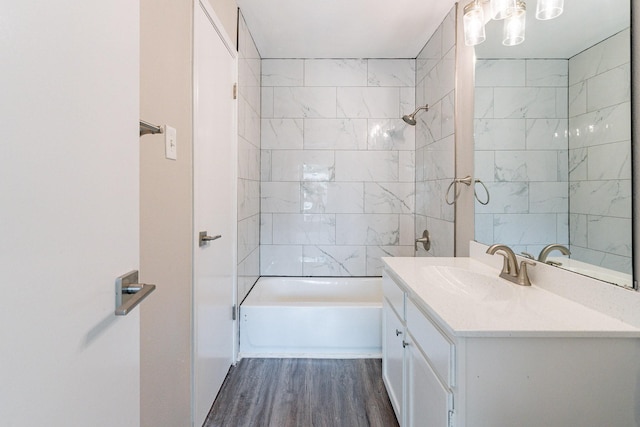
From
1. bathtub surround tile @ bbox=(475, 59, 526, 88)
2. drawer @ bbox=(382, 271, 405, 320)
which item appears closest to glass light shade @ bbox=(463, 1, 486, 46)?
bathtub surround tile @ bbox=(475, 59, 526, 88)

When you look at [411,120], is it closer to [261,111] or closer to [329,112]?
[329,112]

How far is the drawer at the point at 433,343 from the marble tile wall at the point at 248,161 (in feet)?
4.44

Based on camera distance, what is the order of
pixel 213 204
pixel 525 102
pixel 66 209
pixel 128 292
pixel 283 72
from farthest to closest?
pixel 283 72 < pixel 213 204 < pixel 525 102 < pixel 128 292 < pixel 66 209

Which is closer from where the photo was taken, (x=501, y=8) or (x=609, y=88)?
(x=609, y=88)

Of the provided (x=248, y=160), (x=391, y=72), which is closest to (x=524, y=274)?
(x=248, y=160)

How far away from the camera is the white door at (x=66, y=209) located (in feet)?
1.35

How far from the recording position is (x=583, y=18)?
43.8 inches

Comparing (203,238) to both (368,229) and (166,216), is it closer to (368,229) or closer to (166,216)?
(166,216)

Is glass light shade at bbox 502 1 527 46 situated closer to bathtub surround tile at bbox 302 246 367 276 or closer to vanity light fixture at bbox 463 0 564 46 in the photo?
vanity light fixture at bbox 463 0 564 46

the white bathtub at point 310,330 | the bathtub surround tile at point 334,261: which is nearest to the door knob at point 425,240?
the bathtub surround tile at point 334,261

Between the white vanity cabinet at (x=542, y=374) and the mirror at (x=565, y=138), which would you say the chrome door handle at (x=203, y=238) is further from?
the mirror at (x=565, y=138)

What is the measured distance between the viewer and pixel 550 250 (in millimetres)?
1257

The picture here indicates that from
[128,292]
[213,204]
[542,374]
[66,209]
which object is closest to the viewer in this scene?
[66,209]

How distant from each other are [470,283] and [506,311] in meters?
0.50
